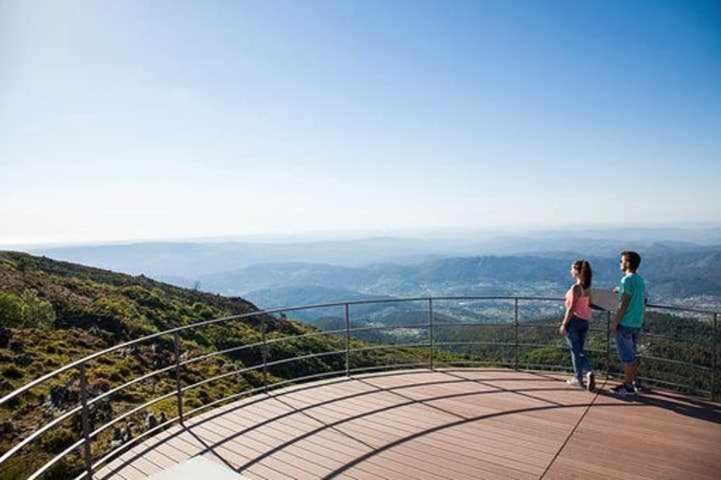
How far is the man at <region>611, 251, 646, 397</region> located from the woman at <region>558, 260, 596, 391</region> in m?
0.41

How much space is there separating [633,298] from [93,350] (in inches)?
862

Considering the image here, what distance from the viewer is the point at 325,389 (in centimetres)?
689

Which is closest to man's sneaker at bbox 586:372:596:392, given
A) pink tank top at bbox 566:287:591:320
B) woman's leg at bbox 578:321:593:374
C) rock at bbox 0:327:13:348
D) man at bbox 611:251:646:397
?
woman's leg at bbox 578:321:593:374

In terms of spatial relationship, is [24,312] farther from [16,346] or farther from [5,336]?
[16,346]

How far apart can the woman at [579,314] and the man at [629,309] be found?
1.35 feet

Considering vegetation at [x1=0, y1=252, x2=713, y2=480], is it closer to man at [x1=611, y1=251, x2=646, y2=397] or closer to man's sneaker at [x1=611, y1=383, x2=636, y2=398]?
man at [x1=611, y1=251, x2=646, y2=397]

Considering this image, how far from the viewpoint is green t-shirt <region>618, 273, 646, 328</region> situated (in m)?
6.05

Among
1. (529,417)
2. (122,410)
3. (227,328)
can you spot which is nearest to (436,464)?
(529,417)

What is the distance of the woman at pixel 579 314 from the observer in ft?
21.4

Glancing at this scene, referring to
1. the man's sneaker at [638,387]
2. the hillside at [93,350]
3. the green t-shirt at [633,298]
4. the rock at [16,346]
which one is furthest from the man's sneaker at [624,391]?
the rock at [16,346]

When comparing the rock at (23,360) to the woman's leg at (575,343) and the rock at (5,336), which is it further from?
the woman's leg at (575,343)

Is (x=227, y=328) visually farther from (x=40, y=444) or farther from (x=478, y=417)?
(x=478, y=417)

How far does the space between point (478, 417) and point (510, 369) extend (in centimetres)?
255

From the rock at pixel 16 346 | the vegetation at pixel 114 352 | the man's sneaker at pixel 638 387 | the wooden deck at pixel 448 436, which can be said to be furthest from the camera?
the rock at pixel 16 346
